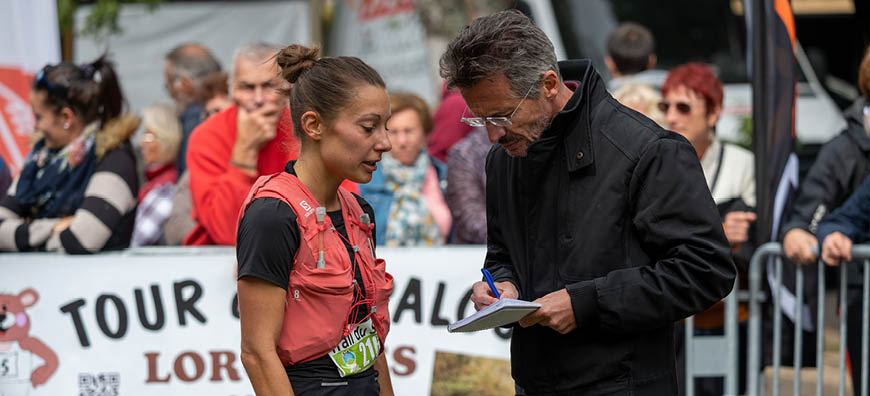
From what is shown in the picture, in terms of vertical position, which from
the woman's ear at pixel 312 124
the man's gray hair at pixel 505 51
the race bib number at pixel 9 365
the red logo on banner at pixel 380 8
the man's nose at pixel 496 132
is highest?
the red logo on banner at pixel 380 8

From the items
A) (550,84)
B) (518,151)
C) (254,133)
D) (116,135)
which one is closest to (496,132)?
(518,151)

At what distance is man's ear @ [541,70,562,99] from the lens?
2.72 metres

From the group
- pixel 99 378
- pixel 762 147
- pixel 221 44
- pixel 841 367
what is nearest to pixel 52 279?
pixel 99 378

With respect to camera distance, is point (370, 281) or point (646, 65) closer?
point (370, 281)

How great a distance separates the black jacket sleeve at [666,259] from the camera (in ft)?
8.56

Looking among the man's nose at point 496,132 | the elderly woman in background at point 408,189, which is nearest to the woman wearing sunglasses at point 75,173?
the elderly woman in background at point 408,189

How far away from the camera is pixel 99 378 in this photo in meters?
4.70

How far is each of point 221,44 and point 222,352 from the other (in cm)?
871

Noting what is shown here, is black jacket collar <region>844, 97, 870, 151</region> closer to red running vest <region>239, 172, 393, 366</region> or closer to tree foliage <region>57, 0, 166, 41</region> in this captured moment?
red running vest <region>239, 172, 393, 366</region>

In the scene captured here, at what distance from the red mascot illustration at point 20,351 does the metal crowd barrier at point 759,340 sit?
3241mm

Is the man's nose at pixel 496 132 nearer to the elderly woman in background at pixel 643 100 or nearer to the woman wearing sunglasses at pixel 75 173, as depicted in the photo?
→ the woman wearing sunglasses at pixel 75 173

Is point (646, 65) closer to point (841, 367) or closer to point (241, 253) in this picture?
point (841, 367)

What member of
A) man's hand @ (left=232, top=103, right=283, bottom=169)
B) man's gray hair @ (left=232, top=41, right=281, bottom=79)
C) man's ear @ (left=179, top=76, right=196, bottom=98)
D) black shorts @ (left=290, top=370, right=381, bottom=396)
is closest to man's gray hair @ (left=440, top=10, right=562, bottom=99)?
black shorts @ (left=290, top=370, right=381, bottom=396)

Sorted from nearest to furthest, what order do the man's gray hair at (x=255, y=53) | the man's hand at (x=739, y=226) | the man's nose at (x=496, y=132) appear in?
the man's nose at (x=496, y=132), the man's gray hair at (x=255, y=53), the man's hand at (x=739, y=226)
